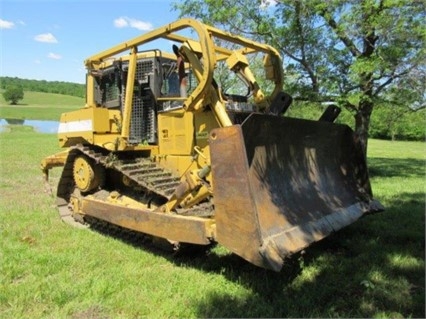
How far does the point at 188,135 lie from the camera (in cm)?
541

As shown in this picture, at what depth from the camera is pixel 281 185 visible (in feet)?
15.0

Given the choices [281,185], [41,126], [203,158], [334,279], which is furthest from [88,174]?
[41,126]

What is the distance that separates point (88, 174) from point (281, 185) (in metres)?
3.00

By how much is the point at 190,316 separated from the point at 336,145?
3.25 m

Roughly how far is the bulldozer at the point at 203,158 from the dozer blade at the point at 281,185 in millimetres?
13

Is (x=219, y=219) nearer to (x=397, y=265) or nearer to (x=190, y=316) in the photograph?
(x=190, y=316)

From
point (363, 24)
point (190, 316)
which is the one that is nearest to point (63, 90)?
point (363, 24)

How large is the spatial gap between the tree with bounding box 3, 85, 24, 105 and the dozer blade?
76.2 m

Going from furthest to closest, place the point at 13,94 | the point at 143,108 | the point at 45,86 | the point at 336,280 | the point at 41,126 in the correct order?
1. the point at 45,86
2. the point at 13,94
3. the point at 41,126
4. the point at 143,108
5. the point at 336,280

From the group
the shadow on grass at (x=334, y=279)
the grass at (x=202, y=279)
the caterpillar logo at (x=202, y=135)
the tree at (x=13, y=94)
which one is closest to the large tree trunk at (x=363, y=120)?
the grass at (x=202, y=279)

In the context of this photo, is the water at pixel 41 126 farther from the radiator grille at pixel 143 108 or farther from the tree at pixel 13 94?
the radiator grille at pixel 143 108

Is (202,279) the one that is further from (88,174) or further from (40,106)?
(40,106)

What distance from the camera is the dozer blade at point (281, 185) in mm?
3775

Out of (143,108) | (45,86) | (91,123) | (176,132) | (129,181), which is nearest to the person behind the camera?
(176,132)
